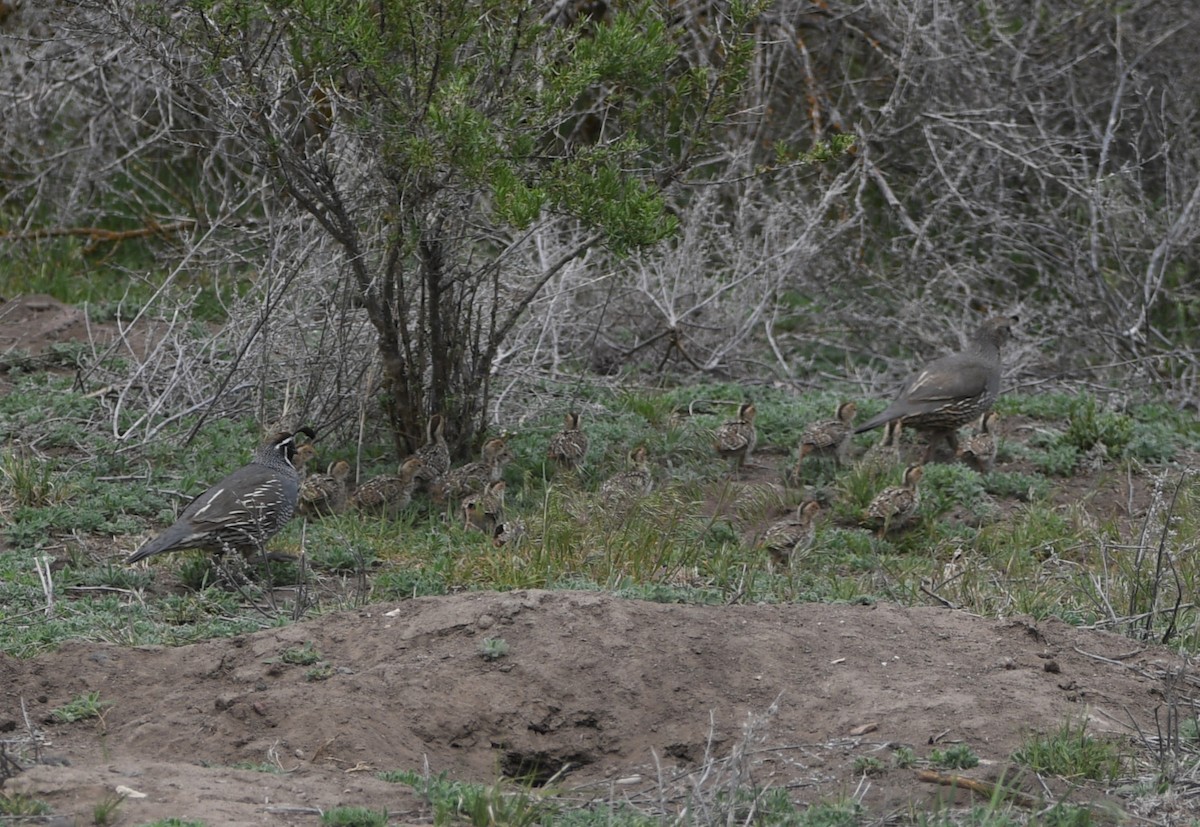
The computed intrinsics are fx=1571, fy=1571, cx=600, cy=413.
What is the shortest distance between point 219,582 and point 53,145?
7.03 meters

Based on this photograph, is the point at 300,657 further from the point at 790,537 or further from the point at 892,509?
the point at 892,509

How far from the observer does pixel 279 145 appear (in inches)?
314

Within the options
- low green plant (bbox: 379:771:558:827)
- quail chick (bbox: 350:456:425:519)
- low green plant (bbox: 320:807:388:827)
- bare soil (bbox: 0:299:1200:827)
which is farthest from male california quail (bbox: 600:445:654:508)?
low green plant (bbox: 320:807:388:827)

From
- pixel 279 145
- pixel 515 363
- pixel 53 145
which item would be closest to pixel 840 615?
pixel 279 145

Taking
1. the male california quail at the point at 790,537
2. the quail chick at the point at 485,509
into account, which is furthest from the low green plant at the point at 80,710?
the male california quail at the point at 790,537

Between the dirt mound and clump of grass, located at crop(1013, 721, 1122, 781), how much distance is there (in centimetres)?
11

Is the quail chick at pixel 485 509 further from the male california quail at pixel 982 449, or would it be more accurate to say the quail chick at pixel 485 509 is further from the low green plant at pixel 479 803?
the low green plant at pixel 479 803

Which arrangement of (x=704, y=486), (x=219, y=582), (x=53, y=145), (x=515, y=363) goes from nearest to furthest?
(x=219, y=582), (x=704, y=486), (x=515, y=363), (x=53, y=145)

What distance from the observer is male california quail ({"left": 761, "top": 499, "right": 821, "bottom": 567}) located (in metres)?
8.27

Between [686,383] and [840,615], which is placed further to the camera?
[686,383]

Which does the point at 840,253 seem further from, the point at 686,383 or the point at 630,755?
the point at 630,755

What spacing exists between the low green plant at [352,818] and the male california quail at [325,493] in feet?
14.7

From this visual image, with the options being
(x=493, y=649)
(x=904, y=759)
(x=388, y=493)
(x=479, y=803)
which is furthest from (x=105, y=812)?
(x=388, y=493)

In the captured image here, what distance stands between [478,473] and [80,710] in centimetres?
372
